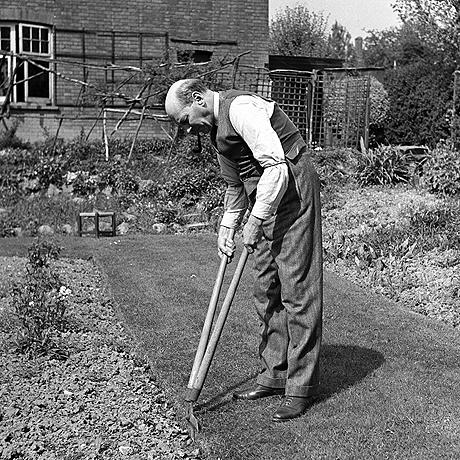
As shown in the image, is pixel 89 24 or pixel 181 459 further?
pixel 89 24

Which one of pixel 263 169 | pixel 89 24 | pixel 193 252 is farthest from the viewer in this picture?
pixel 89 24

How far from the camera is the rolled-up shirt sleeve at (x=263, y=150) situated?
446cm

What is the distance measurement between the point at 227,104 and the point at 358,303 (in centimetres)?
380

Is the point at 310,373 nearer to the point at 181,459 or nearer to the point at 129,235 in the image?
the point at 181,459

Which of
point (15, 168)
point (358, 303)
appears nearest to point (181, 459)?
point (358, 303)

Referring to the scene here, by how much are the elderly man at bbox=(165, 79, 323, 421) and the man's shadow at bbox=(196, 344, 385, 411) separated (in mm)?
210

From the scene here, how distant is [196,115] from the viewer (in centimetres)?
462

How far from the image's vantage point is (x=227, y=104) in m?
4.61

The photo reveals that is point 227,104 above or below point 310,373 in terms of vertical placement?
above

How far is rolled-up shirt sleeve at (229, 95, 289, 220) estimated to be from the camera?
14.6ft

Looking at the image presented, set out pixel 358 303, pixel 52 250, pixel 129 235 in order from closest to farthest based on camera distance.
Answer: pixel 358 303
pixel 52 250
pixel 129 235

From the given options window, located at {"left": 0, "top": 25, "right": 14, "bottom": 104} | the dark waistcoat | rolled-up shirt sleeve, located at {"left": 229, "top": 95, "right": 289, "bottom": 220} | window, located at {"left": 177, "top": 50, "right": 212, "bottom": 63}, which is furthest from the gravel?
window, located at {"left": 177, "top": 50, "right": 212, "bottom": 63}

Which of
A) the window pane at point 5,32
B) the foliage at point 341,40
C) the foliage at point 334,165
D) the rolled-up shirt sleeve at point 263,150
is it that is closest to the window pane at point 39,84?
the window pane at point 5,32

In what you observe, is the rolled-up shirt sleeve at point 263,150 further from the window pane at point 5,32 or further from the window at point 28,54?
the window pane at point 5,32
